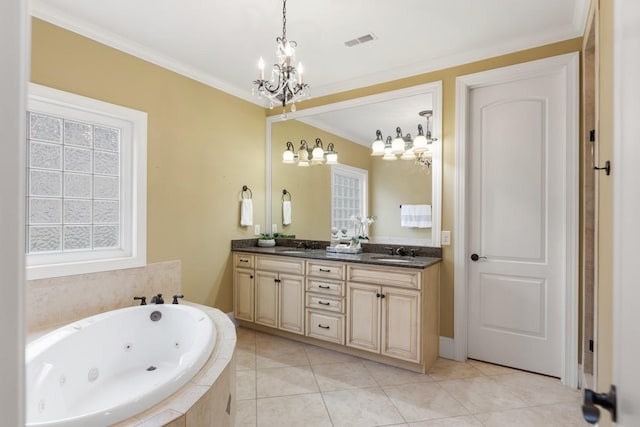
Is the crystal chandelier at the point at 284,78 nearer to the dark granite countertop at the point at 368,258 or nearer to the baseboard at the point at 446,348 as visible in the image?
the dark granite countertop at the point at 368,258

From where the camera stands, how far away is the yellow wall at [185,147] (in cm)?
254

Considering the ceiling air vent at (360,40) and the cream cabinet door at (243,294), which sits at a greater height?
the ceiling air vent at (360,40)

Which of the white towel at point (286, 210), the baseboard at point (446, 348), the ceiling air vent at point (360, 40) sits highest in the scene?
the ceiling air vent at point (360, 40)

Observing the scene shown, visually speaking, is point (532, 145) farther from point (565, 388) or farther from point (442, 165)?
point (565, 388)

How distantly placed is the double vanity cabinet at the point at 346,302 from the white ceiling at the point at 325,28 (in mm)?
1863

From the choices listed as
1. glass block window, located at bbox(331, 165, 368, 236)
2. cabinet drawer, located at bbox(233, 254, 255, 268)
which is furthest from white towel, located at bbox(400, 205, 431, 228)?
cabinet drawer, located at bbox(233, 254, 255, 268)

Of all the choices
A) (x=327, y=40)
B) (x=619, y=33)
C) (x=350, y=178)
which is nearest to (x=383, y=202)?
(x=350, y=178)

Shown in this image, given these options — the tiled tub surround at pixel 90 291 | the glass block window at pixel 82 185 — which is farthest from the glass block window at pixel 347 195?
the glass block window at pixel 82 185

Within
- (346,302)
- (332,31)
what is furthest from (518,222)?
(332,31)

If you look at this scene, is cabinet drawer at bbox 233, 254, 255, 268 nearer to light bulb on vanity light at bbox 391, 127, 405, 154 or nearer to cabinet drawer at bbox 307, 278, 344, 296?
cabinet drawer at bbox 307, 278, 344, 296

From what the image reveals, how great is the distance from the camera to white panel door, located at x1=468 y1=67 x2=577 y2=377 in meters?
2.70

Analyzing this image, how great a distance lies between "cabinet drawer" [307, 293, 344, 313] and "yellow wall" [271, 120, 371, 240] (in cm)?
83

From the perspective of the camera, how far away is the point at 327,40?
2.79m

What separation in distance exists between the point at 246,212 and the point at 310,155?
1.02 m
